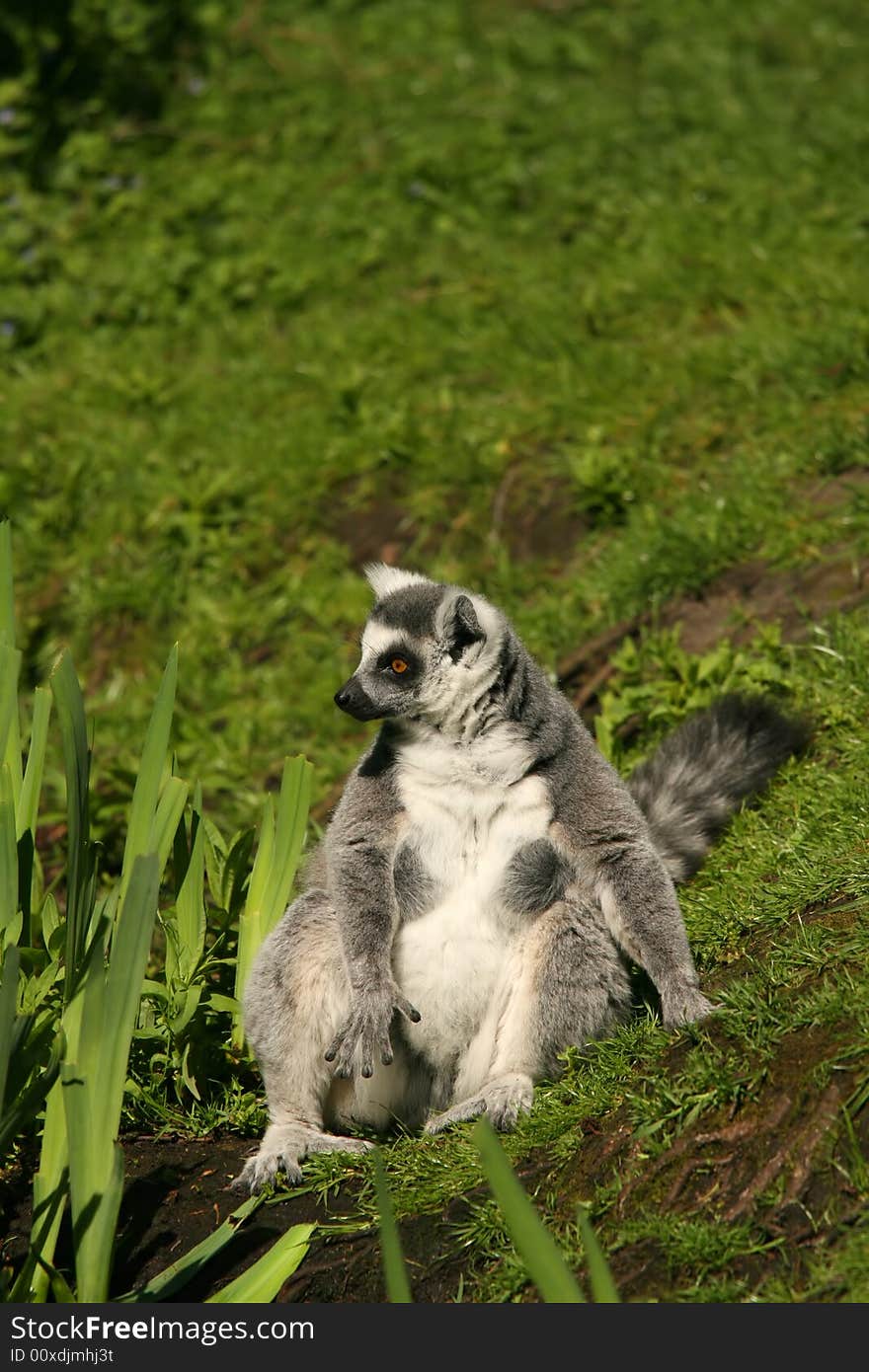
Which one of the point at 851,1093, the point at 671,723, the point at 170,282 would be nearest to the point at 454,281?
the point at 170,282

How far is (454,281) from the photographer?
861cm

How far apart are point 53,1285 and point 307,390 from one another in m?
5.97

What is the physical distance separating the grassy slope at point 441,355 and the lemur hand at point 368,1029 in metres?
0.91

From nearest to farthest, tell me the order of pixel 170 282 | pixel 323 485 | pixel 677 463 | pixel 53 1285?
pixel 53 1285, pixel 677 463, pixel 323 485, pixel 170 282

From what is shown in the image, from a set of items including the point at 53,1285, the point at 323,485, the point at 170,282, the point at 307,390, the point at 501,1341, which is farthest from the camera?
the point at 170,282

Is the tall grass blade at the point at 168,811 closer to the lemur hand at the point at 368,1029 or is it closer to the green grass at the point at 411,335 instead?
the lemur hand at the point at 368,1029

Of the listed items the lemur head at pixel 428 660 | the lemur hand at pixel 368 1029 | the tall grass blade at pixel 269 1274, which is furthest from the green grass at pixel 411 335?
the tall grass blade at pixel 269 1274

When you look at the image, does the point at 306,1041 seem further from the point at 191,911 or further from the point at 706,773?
the point at 706,773

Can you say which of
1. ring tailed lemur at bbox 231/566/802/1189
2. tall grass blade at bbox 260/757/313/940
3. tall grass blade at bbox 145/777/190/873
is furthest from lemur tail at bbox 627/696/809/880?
tall grass blade at bbox 145/777/190/873

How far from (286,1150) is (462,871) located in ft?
2.68

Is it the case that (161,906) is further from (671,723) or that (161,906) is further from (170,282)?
(170,282)

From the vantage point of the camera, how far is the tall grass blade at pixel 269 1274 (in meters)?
2.93

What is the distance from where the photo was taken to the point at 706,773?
14.7 feet

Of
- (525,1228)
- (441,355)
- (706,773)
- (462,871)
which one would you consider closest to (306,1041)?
(462,871)
